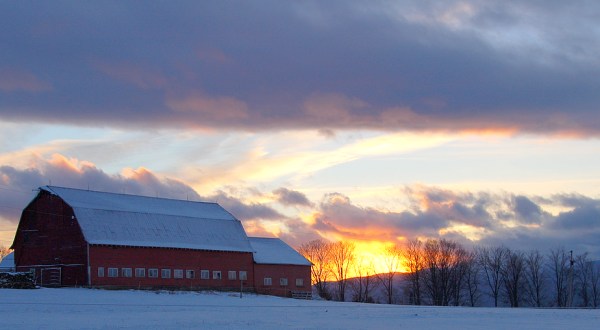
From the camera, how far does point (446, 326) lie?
38.2 meters

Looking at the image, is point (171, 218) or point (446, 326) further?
point (171, 218)

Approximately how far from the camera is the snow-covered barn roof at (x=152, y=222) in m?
76.1

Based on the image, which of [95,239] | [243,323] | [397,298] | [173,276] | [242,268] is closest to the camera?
[243,323]

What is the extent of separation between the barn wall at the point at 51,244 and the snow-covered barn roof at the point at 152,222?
1154mm

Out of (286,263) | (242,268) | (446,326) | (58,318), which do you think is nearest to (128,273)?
(242,268)

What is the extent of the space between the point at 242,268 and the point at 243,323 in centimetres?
5048

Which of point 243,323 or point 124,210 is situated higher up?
point 124,210

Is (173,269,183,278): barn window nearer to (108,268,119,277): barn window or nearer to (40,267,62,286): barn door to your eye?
(108,268,119,277): barn window

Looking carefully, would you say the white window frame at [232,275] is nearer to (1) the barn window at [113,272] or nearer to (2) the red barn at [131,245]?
(2) the red barn at [131,245]

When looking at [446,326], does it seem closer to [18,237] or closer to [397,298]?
[18,237]

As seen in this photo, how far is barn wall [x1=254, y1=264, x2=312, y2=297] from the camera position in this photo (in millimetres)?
87750

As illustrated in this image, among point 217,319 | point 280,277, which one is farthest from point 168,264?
point 217,319

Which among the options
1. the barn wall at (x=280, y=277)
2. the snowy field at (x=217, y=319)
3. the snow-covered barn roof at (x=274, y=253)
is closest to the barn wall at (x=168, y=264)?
the barn wall at (x=280, y=277)

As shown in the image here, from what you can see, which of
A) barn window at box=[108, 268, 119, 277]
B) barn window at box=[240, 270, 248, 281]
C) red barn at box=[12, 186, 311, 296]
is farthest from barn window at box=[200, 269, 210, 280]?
barn window at box=[108, 268, 119, 277]
